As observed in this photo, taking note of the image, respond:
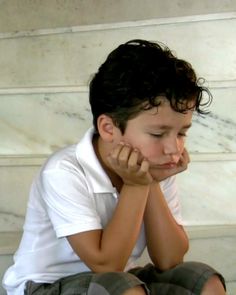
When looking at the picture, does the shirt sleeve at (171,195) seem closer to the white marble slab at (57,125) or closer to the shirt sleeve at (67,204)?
the shirt sleeve at (67,204)

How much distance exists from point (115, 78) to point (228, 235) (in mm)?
578

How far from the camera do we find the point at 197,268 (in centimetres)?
91

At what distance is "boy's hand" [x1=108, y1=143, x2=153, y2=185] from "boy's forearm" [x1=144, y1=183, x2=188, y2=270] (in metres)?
0.09

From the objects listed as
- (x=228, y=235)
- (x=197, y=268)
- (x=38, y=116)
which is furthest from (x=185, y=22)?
(x=197, y=268)

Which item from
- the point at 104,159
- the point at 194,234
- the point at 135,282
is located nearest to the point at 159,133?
the point at 104,159

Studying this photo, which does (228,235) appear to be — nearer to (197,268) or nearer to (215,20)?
(197,268)

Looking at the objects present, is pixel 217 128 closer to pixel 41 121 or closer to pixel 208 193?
pixel 208 193

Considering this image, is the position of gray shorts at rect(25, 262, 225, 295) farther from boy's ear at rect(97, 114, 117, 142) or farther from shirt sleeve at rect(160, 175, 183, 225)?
boy's ear at rect(97, 114, 117, 142)

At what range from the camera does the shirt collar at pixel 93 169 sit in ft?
3.13

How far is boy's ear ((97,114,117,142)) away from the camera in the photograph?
36.7 inches

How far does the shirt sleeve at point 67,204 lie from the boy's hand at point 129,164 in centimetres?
8

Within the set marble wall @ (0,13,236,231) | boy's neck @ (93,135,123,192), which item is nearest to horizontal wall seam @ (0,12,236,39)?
marble wall @ (0,13,236,231)

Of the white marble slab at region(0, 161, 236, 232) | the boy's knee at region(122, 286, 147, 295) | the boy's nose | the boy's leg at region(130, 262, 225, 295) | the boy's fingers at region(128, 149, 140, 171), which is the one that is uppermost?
the boy's nose

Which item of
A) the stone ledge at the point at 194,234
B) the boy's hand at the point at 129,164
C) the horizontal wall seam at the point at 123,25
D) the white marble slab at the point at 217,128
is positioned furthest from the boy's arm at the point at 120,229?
the horizontal wall seam at the point at 123,25
